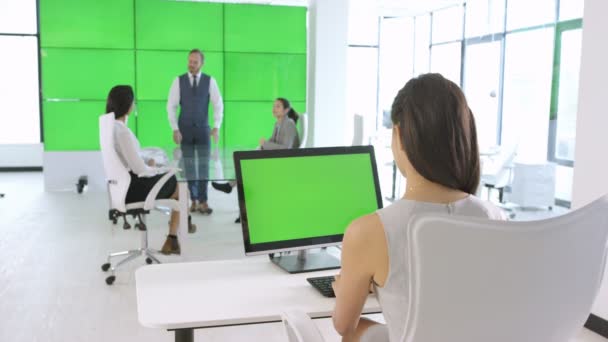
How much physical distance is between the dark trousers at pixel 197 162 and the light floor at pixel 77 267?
0.33 meters

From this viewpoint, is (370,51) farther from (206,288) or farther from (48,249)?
(206,288)

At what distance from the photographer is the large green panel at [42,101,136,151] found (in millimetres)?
8930

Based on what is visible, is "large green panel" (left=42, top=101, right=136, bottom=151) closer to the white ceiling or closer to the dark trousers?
the dark trousers

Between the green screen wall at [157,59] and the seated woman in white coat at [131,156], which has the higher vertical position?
the green screen wall at [157,59]

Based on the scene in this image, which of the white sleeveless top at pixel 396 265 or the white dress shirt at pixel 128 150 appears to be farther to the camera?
the white dress shirt at pixel 128 150

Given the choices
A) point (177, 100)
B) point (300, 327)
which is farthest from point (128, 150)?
point (300, 327)

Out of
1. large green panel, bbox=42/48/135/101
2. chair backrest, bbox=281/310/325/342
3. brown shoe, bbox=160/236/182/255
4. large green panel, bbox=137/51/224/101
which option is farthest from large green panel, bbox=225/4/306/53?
chair backrest, bbox=281/310/325/342

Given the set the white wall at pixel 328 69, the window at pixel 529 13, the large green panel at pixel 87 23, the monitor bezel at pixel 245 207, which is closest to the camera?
the monitor bezel at pixel 245 207

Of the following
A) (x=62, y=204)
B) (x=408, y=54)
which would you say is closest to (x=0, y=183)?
(x=62, y=204)

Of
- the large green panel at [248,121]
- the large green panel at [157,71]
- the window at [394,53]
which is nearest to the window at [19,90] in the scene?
the large green panel at [157,71]

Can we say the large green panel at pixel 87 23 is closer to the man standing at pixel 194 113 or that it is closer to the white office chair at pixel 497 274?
the man standing at pixel 194 113

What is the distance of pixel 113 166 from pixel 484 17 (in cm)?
735

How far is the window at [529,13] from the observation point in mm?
7881

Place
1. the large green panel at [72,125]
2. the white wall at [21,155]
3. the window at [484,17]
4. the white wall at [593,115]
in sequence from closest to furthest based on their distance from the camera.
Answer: the white wall at [593,115], the large green panel at [72,125], the window at [484,17], the white wall at [21,155]
